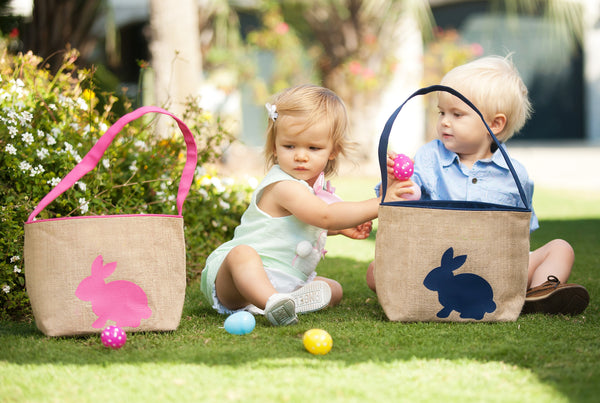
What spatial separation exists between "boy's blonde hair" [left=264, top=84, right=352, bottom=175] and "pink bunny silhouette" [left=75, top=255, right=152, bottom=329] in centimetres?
95

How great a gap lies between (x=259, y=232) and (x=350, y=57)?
312 inches

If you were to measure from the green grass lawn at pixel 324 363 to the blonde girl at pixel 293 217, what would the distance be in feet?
0.47

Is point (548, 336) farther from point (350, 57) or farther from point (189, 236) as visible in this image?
point (350, 57)

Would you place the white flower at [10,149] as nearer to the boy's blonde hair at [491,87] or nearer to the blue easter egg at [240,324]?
the blue easter egg at [240,324]

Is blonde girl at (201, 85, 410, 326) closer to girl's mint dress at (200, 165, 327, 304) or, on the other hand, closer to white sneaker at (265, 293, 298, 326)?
girl's mint dress at (200, 165, 327, 304)

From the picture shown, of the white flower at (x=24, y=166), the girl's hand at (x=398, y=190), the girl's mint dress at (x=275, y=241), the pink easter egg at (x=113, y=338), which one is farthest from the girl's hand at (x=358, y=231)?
the white flower at (x=24, y=166)

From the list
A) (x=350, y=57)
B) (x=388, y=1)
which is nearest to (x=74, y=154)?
(x=388, y=1)

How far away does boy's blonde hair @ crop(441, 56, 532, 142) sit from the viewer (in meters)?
2.88

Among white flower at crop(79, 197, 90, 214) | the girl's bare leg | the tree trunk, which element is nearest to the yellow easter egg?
the girl's bare leg

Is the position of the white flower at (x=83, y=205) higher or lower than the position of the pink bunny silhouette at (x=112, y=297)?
higher

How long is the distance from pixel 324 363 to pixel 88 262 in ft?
3.00

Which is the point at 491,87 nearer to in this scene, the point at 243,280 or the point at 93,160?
the point at 243,280

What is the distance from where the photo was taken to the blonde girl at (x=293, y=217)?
2576 mm

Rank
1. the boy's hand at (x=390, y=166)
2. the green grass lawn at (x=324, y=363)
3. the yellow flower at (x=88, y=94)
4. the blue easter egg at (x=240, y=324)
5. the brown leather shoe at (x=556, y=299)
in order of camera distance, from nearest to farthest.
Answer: the green grass lawn at (x=324, y=363), the blue easter egg at (x=240, y=324), the brown leather shoe at (x=556, y=299), the boy's hand at (x=390, y=166), the yellow flower at (x=88, y=94)
